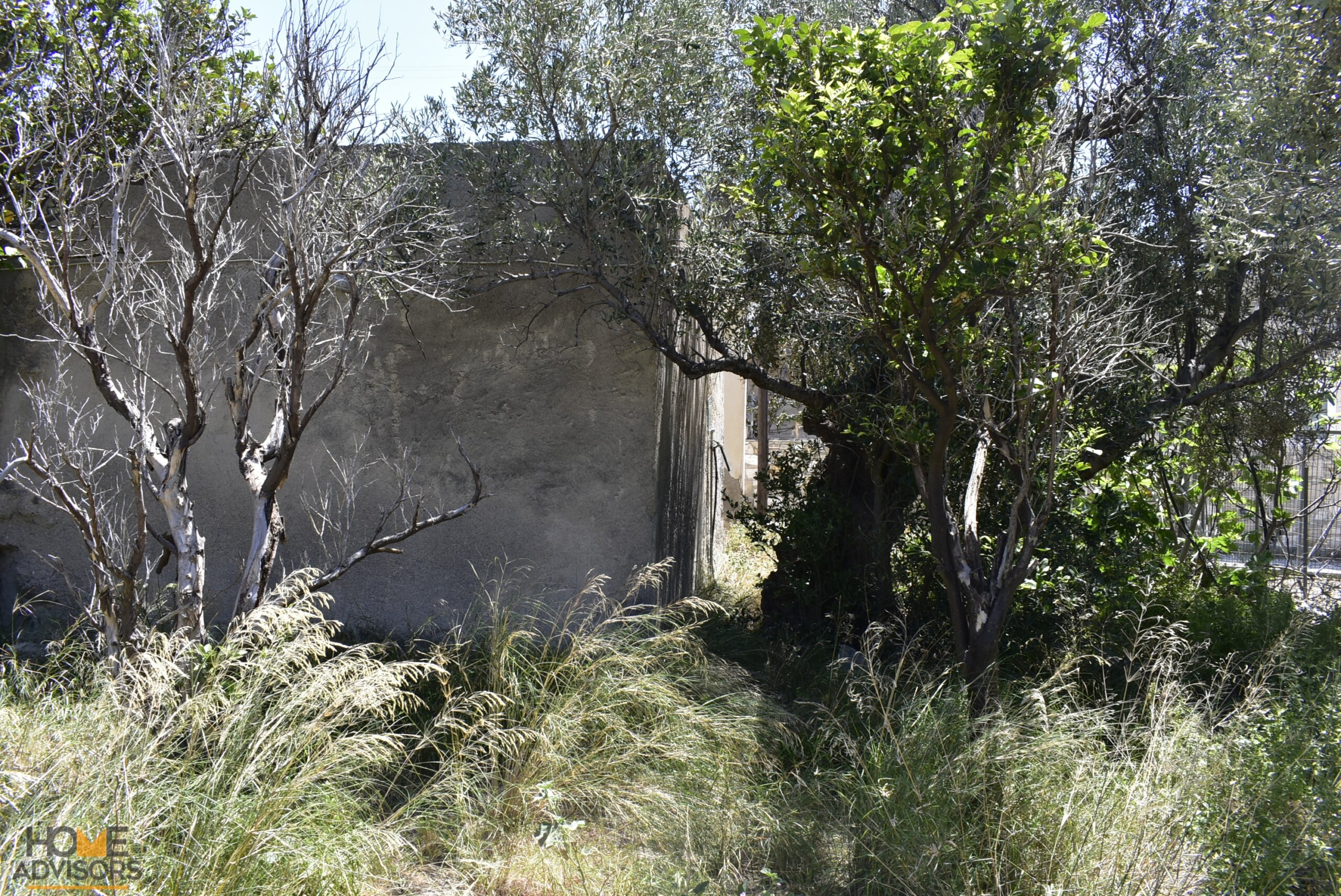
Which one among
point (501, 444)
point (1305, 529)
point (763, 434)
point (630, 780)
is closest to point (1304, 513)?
point (1305, 529)

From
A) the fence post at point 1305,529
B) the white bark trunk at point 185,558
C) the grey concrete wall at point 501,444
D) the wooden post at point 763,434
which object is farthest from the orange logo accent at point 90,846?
the wooden post at point 763,434

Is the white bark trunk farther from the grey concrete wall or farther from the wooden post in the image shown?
the wooden post

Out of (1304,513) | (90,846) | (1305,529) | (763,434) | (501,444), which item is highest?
(501,444)

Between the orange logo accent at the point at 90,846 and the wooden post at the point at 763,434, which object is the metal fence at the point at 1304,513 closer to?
the wooden post at the point at 763,434

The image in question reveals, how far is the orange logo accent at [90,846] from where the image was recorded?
2541 millimetres

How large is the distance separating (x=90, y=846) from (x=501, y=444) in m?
3.38

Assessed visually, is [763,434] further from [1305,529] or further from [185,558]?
[185,558]

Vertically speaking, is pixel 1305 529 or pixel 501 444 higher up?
pixel 501 444

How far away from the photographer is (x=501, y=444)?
225 inches

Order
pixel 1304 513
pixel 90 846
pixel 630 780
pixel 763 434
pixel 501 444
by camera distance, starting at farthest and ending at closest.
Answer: pixel 763 434 < pixel 1304 513 < pixel 501 444 < pixel 630 780 < pixel 90 846

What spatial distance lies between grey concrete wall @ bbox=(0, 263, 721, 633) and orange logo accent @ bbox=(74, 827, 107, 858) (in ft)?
9.70

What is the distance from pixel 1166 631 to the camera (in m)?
3.91

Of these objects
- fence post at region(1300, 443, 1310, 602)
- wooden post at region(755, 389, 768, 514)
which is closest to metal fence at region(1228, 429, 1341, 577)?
fence post at region(1300, 443, 1310, 602)

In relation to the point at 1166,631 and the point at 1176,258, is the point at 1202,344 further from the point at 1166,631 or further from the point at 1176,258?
the point at 1166,631
